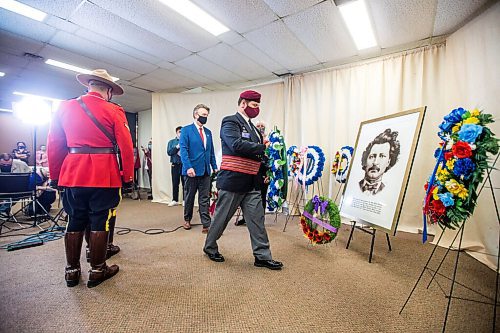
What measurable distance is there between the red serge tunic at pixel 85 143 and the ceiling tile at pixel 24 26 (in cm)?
201

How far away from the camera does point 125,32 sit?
3.04 meters

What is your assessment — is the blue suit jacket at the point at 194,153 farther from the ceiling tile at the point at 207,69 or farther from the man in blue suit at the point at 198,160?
the ceiling tile at the point at 207,69

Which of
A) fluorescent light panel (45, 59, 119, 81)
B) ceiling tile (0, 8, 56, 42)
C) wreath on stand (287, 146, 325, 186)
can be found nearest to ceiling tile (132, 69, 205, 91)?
fluorescent light panel (45, 59, 119, 81)

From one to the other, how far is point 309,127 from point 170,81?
116 inches

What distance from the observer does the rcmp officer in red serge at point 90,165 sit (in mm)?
1698

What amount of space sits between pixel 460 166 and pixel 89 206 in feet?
8.16

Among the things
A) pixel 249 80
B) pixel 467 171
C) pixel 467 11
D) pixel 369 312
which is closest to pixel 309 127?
→ pixel 249 80

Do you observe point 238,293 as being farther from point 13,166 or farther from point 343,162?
point 13,166

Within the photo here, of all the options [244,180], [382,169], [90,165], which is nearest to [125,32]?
[90,165]

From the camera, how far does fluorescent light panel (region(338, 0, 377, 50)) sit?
2498 mm

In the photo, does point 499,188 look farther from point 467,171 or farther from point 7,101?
point 7,101

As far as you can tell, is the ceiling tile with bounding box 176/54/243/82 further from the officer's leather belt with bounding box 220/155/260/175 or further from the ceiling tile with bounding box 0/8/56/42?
the officer's leather belt with bounding box 220/155/260/175

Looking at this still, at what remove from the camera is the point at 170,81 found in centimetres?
496

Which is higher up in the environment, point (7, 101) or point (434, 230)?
point (7, 101)
